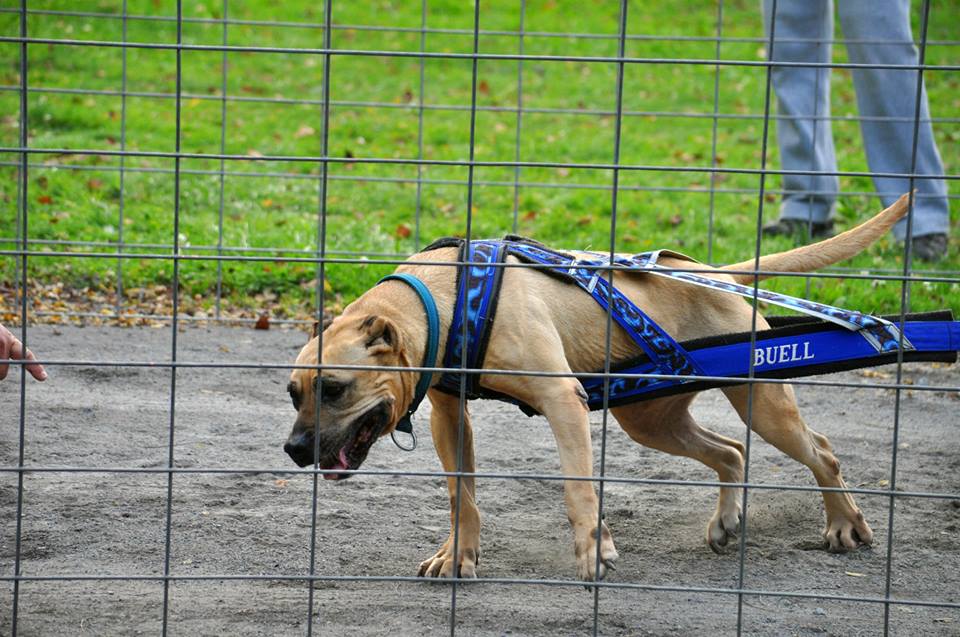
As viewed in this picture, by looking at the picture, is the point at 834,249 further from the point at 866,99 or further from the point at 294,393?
the point at 866,99

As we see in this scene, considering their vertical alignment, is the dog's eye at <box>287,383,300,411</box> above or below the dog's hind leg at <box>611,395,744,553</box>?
above

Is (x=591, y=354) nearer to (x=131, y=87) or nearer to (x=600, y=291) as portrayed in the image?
(x=600, y=291)

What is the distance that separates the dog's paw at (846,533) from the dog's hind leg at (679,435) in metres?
0.41

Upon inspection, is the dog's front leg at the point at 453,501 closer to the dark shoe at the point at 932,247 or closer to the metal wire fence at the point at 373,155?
the metal wire fence at the point at 373,155

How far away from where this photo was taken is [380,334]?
3.94m

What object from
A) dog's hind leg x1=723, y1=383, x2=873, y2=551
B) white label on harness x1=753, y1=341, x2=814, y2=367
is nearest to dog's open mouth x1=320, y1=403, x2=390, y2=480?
white label on harness x1=753, y1=341, x2=814, y2=367

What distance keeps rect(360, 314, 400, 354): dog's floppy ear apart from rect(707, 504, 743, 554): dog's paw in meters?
1.52

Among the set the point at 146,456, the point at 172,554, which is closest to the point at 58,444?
the point at 146,456

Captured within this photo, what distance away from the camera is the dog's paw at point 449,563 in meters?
4.13

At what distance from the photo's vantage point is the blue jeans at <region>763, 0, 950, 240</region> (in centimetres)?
817

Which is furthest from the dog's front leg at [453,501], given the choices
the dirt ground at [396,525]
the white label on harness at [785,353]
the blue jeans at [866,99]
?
the blue jeans at [866,99]

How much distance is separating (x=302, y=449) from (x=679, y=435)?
5.70 feet

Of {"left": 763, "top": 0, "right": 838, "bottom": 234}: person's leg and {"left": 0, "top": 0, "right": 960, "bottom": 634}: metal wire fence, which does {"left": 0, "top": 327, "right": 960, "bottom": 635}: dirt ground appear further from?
{"left": 763, "top": 0, "right": 838, "bottom": 234}: person's leg

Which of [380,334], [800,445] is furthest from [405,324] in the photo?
[800,445]
